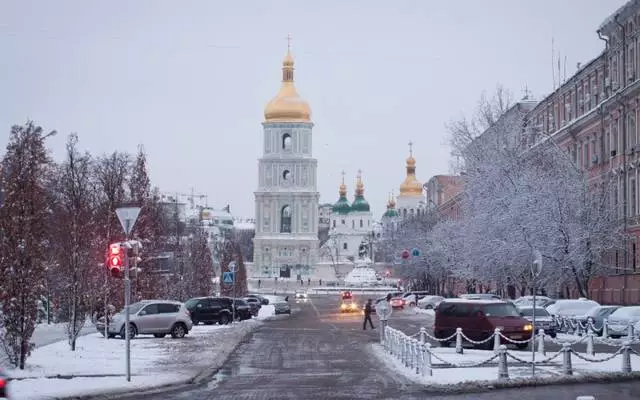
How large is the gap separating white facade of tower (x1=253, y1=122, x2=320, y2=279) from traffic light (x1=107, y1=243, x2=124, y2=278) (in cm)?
14857

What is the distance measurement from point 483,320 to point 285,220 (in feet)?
487

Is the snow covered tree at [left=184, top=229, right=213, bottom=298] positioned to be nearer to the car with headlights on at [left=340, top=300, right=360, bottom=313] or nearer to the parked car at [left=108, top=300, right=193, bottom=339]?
the car with headlights on at [left=340, top=300, right=360, bottom=313]

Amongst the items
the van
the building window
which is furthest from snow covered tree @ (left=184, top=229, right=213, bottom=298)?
the van

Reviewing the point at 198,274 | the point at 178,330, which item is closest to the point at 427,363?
the point at 178,330

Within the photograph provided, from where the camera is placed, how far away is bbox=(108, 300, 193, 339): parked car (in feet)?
130

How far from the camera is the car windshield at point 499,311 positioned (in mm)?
32906

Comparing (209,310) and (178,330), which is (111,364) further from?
(209,310)

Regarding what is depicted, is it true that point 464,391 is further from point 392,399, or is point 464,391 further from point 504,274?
point 504,274

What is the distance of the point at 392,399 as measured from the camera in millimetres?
19922

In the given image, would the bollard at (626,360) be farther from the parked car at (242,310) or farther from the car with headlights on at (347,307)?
the car with headlights on at (347,307)

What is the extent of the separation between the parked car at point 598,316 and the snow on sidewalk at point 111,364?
12.5 meters

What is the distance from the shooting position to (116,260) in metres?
22.9

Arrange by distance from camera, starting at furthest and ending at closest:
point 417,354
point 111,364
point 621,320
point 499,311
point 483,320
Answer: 1. point 621,320
2. point 499,311
3. point 483,320
4. point 111,364
5. point 417,354

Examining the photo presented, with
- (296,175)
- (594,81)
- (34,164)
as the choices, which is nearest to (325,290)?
(296,175)
